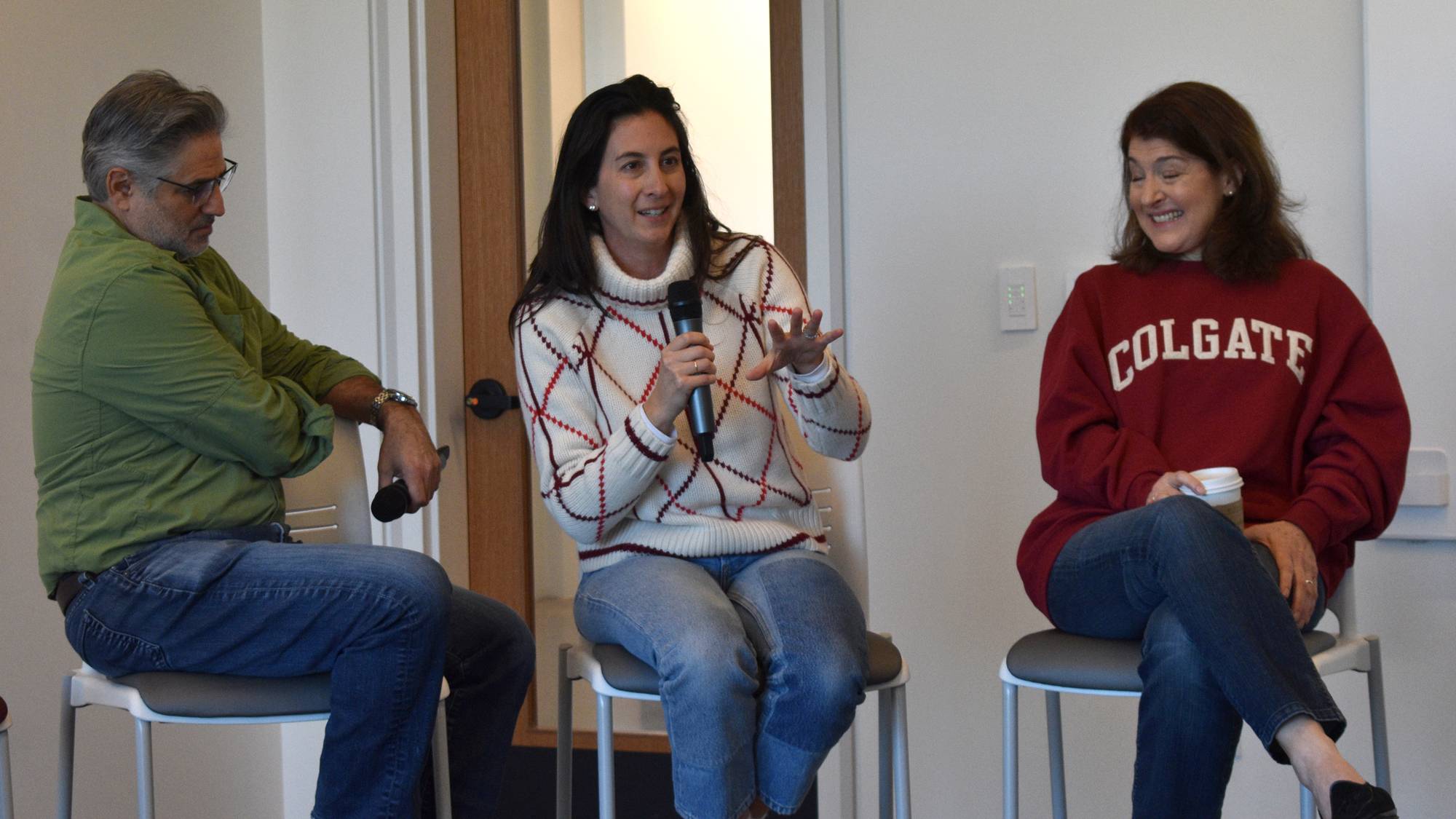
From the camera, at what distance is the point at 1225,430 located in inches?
73.9

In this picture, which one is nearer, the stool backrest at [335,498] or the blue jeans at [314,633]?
the blue jeans at [314,633]

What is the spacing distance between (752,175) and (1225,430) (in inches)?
46.6

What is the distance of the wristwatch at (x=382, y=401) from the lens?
1938 millimetres

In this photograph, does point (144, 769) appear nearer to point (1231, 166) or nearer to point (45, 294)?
point (45, 294)

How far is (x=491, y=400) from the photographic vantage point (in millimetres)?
2830

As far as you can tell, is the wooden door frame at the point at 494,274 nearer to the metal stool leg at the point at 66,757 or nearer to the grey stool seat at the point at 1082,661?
the metal stool leg at the point at 66,757

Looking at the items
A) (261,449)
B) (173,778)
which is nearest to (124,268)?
(261,449)

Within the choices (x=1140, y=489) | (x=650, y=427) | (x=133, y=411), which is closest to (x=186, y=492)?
(x=133, y=411)

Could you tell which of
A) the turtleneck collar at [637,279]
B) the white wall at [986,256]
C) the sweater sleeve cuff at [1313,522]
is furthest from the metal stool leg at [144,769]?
the sweater sleeve cuff at [1313,522]

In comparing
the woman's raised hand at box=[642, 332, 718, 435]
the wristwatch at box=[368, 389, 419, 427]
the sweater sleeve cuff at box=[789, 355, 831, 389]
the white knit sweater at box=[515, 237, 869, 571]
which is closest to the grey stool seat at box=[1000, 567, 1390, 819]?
the white knit sweater at box=[515, 237, 869, 571]

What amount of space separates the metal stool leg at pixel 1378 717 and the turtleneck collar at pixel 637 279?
3.67ft

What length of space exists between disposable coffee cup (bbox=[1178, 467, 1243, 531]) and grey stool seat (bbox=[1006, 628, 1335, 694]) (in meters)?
0.20

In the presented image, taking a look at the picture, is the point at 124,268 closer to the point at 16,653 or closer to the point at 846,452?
the point at 16,653

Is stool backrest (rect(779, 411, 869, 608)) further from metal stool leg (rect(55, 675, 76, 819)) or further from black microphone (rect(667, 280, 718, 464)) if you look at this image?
metal stool leg (rect(55, 675, 76, 819))
